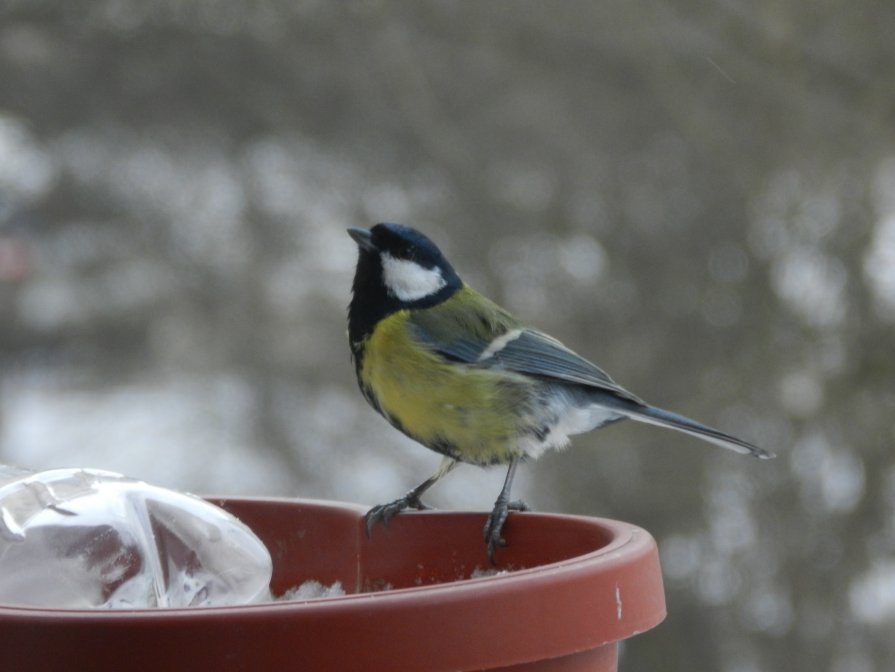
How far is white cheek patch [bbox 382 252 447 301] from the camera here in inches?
61.1

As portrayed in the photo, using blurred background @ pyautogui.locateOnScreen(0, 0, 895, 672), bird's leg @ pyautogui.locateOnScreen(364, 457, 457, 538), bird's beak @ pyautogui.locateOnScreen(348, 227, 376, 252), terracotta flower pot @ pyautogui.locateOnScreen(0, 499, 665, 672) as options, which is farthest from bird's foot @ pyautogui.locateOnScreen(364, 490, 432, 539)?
blurred background @ pyautogui.locateOnScreen(0, 0, 895, 672)

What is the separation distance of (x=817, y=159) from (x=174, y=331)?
5.66 feet

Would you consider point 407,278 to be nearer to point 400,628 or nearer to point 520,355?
point 520,355

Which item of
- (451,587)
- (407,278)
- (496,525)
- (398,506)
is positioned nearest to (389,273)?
(407,278)

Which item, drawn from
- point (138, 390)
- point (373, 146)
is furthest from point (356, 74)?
point (138, 390)

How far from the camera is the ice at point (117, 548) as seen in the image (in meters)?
0.87

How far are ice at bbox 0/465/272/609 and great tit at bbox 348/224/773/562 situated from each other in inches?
15.5

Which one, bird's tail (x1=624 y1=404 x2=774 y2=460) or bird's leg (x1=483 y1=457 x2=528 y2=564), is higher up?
bird's leg (x1=483 y1=457 x2=528 y2=564)

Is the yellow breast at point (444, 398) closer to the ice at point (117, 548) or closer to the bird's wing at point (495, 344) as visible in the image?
the bird's wing at point (495, 344)

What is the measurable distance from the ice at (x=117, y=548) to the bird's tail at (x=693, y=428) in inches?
29.0

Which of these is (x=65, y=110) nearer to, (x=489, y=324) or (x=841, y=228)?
(x=489, y=324)

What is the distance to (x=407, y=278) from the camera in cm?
158

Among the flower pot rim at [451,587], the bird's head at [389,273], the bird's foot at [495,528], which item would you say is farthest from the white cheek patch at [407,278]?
the flower pot rim at [451,587]

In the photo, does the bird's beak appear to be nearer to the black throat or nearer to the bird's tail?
the black throat
